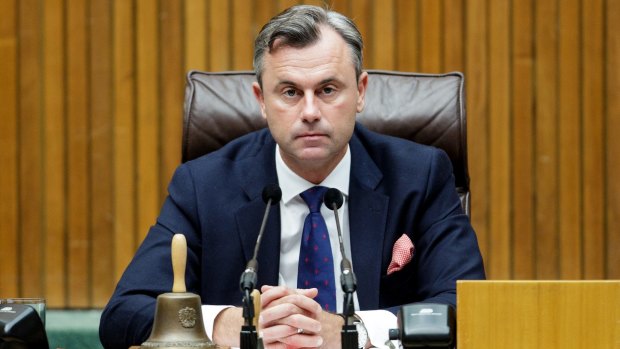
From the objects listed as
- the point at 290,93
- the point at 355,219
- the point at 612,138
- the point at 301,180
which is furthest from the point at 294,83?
the point at 612,138

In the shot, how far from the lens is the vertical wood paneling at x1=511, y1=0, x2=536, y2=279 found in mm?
4336

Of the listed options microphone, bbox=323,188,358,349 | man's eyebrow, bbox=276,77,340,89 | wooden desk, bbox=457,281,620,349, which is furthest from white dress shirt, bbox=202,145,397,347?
wooden desk, bbox=457,281,620,349

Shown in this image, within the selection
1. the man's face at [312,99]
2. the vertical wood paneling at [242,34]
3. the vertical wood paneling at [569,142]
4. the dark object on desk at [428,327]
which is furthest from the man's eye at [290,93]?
the vertical wood paneling at [569,142]

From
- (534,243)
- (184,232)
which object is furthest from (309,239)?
(534,243)

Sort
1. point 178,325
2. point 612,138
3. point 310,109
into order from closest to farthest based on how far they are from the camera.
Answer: point 178,325, point 310,109, point 612,138

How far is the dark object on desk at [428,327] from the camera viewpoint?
1645mm

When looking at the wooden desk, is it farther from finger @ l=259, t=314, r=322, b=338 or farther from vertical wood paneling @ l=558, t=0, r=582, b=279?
vertical wood paneling @ l=558, t=0, r=582, b=279

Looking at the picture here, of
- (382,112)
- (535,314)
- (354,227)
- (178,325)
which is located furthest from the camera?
(382,112)

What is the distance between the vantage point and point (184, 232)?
8.89 ft

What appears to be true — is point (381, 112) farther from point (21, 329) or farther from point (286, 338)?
point (21, 329)

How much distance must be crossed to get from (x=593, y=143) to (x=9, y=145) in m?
2.29

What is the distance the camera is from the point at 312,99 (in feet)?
8.44

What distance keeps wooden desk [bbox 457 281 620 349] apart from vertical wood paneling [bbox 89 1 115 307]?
117 inches

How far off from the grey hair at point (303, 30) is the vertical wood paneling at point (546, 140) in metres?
1.80
